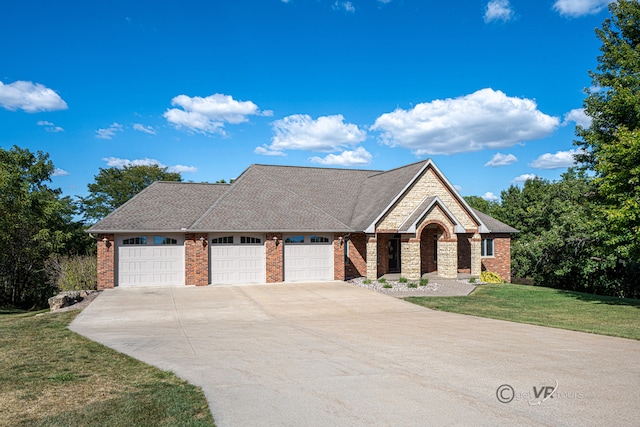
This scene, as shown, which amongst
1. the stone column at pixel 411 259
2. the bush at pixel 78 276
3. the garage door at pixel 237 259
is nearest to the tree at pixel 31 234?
the bush at pixel 78 276

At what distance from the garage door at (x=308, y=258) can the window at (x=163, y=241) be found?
17.8ft

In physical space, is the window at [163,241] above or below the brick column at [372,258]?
above

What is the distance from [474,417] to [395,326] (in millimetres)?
7149

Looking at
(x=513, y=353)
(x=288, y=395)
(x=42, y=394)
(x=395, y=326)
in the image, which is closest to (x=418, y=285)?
(x=395, y=326)

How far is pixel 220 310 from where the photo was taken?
16.0 meters

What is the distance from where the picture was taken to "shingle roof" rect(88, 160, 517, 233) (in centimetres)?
2194

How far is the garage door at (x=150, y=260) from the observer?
21.2 metres

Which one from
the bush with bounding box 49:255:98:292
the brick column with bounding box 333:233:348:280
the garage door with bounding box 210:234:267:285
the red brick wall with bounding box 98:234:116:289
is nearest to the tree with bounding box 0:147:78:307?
the bush with bounding box 49:255:98:292

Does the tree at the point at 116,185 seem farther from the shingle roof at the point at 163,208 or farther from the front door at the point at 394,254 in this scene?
the front door at the point at 394,254

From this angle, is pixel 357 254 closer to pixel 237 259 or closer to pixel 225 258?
pixel 237 259

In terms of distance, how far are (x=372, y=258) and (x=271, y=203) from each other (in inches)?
241

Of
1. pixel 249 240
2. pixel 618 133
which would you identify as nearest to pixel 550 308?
pixel 618 133

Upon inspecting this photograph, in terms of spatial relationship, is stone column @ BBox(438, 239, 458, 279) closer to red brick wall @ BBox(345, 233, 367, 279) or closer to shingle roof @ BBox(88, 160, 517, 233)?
shingle roof @ BBox(88, 160, 517, 233)

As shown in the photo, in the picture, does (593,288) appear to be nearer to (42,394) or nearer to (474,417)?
(474,417)
